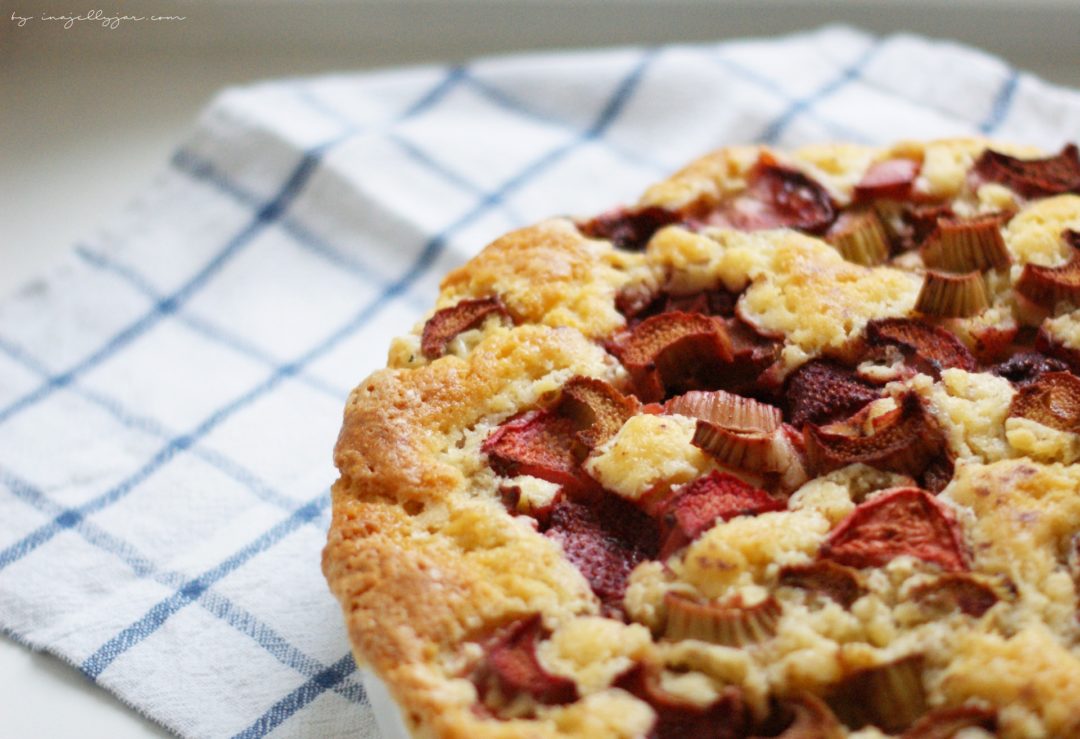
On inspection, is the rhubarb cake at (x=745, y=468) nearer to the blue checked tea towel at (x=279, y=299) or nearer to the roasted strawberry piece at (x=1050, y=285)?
the roasted strawberry piece at (x=1050, y=285)

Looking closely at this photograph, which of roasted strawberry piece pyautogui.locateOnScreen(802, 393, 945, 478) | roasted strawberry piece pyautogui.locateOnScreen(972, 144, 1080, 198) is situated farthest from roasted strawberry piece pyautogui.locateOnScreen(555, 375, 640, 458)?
roasted strawberry piece pyautogui.locateOnScreen(972, 144, 1080, 198)

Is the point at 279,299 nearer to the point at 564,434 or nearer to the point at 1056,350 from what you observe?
the point at 564,434

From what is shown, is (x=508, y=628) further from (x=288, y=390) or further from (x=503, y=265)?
(x=288, y=390)

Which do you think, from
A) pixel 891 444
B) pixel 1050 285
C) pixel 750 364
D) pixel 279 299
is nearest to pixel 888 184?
pixel 1050 285

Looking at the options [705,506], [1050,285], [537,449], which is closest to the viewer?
[705,506]

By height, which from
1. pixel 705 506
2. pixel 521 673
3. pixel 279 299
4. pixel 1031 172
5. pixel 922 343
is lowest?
pixel 279 299

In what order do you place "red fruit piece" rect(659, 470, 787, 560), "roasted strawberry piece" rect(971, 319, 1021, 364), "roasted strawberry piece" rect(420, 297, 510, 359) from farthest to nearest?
"roasted strawberry piece" rect(420, 297, 510, 359) → "roasted strawberry piece" rect(971, 319, 1021, 364) → "red fruit piece" rect(659, 470, 787, 560)

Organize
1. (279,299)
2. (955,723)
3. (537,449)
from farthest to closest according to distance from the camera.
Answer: (279,299) < (537,449) < (955,723)

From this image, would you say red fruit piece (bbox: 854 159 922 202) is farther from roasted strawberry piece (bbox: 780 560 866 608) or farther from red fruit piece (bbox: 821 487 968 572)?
roasted strawberry piece (bbox: 780 560 866 608)
